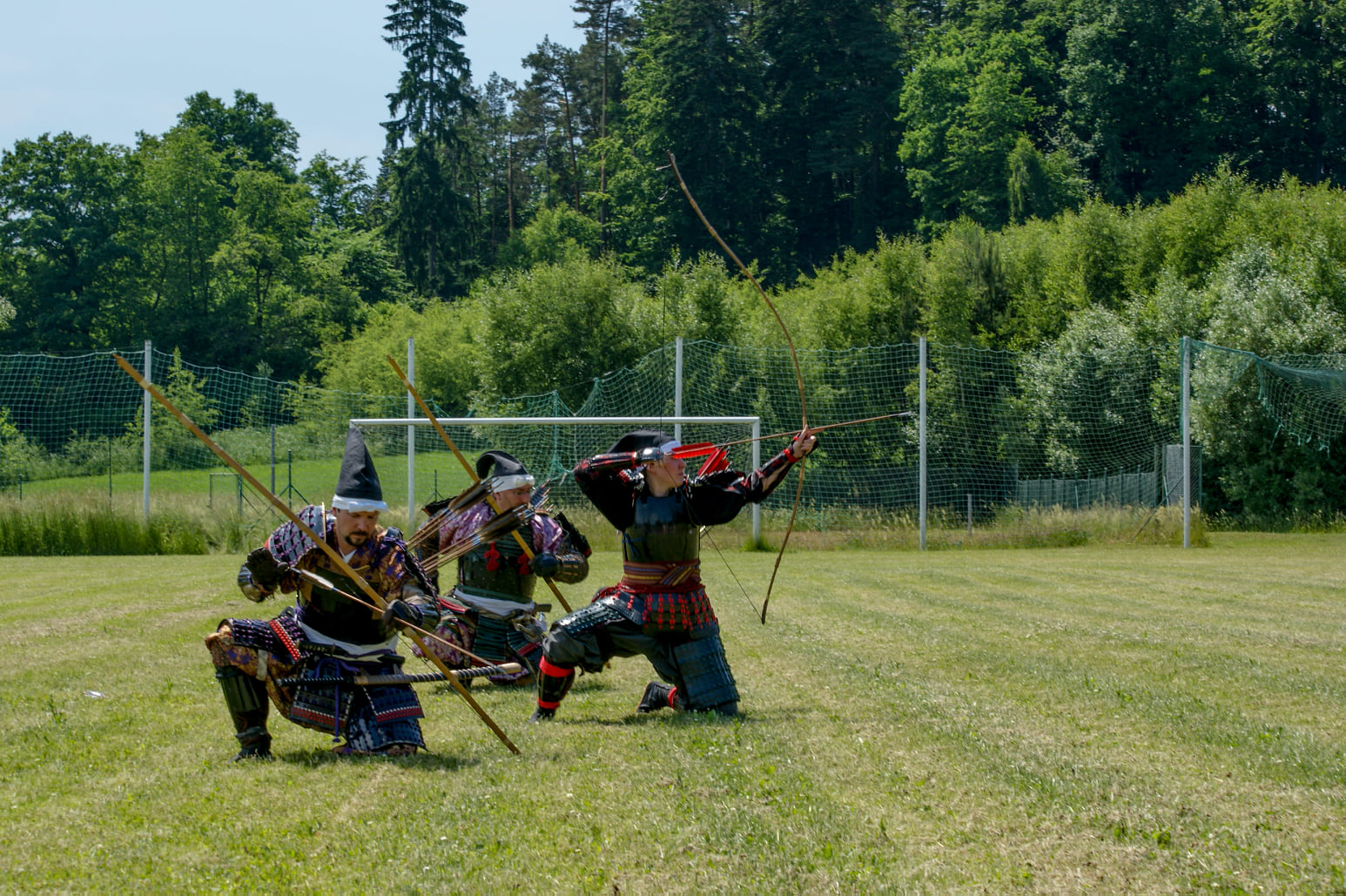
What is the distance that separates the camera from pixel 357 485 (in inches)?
218

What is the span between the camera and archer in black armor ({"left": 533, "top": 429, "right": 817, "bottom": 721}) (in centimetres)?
640

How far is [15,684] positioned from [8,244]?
51953 millimetres

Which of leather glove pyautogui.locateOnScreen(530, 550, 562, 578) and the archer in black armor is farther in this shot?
leather glove pyautogui.locateOnScreen(530, 550, 562, 578)

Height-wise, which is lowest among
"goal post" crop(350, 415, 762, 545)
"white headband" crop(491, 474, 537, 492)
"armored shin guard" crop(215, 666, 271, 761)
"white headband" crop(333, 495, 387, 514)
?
"armored shin guard" crop(215, 666, 271, 761)

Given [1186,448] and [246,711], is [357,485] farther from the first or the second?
[1186,448]

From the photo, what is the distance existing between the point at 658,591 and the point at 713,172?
47219 millimetres

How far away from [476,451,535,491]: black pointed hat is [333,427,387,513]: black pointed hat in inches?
70.1

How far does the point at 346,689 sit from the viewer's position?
5645 mm

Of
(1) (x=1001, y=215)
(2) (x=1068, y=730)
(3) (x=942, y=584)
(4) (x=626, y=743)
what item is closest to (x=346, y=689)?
(4) (x=626, y=743)

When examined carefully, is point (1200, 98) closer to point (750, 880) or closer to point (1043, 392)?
point (1043, 392)

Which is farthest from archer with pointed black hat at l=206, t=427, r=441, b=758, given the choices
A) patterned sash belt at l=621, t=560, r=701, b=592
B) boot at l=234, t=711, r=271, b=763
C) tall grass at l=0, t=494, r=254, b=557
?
tall grass at l=0, t=494, r=254, b=557

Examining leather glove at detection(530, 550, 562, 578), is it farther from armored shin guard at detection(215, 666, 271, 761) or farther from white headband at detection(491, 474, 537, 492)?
armored shin guard at detection(215, 666, 271, 761)

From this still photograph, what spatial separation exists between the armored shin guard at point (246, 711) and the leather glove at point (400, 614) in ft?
2.44

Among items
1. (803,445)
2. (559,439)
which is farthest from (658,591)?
(559,439)
